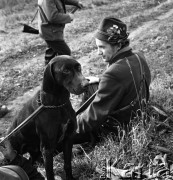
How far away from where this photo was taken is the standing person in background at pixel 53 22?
550cm

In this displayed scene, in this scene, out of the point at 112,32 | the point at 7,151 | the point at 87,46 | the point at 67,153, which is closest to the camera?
the point at 67,153

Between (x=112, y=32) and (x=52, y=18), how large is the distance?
223 cm

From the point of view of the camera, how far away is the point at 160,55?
7.29 meters

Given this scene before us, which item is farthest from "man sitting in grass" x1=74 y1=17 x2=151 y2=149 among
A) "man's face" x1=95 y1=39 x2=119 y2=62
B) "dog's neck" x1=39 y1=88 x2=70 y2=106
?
"dog's neck" x1=39 y1=88 x2=70 y2=106

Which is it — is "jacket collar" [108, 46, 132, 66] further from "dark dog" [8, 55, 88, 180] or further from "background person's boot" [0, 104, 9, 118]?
"background person's boot" [0, 104, 9, 118]

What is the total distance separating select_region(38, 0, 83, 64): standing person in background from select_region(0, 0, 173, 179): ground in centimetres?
91

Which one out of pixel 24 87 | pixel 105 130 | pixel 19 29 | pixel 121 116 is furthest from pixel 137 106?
pixel 19 29

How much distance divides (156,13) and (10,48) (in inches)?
234

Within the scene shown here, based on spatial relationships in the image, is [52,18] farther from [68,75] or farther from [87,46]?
[87,46]

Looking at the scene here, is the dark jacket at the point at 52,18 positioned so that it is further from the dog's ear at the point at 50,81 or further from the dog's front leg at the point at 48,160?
the dog's front leg at the point at 48,160

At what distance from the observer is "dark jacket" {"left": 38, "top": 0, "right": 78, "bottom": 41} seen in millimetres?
5492

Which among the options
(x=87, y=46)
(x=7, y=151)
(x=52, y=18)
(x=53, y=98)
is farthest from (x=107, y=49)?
(x=87, y=46)

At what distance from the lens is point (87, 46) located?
9156 millimetres

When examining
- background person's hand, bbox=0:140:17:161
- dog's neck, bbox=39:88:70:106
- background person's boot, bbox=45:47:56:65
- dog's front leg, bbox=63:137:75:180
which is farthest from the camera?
background person's boot, bbox=45:47:56:65
